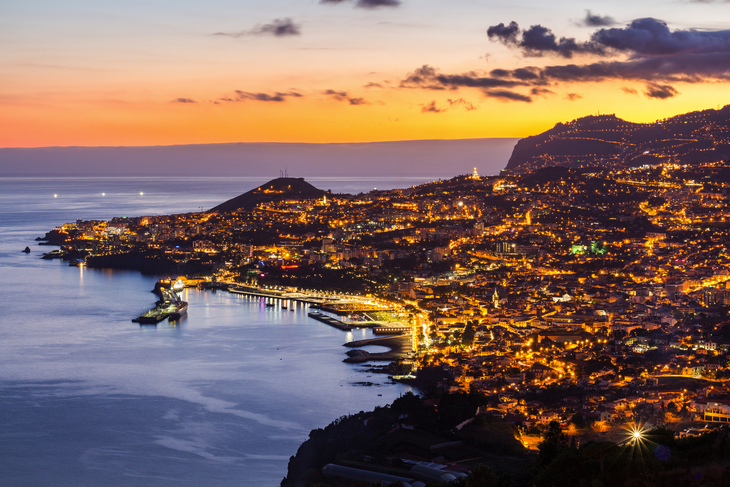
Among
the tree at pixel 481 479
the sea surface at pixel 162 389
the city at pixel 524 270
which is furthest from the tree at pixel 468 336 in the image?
the tree at pixel 481 479

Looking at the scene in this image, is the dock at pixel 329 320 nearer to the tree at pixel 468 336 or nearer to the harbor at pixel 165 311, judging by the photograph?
the harbor at pixel 165 311

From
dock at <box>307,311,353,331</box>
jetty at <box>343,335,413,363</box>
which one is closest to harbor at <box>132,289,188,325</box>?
dock at <box>307,311,353,331</box>

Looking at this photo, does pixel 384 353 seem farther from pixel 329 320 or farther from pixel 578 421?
pixel 578 421

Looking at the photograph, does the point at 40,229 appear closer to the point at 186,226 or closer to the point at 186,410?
the point at 186,226

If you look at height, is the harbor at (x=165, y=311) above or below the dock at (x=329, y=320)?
above

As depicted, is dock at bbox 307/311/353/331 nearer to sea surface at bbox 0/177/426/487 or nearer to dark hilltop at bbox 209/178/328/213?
sea surface at bbox 0/177/426/487
